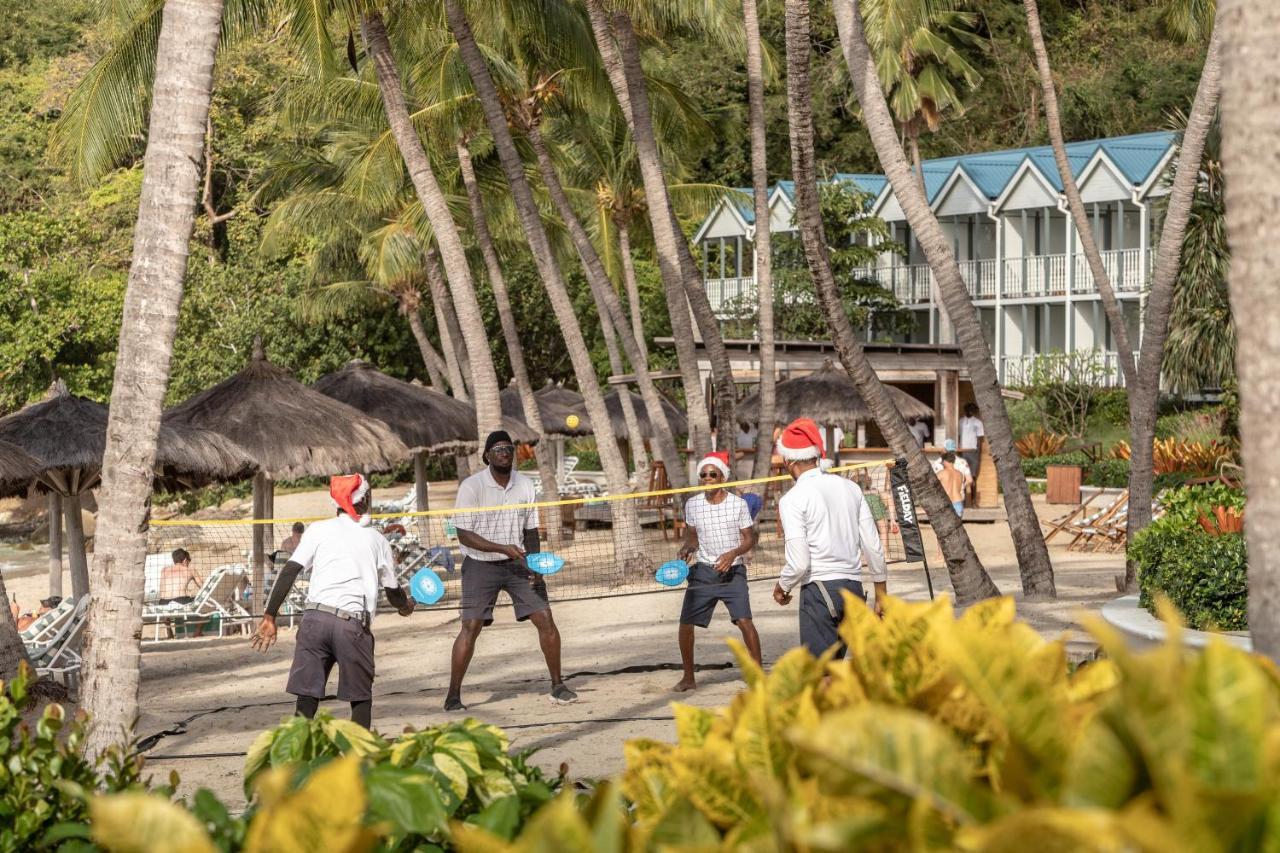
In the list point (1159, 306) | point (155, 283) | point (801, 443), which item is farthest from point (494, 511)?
point (1159, 306)

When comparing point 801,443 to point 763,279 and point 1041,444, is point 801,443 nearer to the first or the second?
point 763,279

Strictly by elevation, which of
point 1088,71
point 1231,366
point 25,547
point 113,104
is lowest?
point 25,547

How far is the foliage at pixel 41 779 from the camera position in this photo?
12.1 feet

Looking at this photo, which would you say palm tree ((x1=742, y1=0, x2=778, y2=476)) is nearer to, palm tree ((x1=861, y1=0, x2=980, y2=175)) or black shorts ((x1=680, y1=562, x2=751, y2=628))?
black shorts ((x1=680, y1=562, x2=751, y2=628))

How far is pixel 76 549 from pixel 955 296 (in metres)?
9.34

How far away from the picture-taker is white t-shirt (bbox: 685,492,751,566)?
1091 centimetres

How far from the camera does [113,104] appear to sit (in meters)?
17.6

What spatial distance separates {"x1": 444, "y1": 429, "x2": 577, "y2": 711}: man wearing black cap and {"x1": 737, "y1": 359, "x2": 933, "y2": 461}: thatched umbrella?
16209mm

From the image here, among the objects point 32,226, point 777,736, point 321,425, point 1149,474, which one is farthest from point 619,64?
point 32,226

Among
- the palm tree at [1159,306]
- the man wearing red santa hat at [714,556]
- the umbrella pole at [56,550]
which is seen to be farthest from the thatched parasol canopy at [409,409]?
Result: the man wearing red santa hat at [714,556]

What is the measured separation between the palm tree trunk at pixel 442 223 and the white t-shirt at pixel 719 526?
7762 millimetres

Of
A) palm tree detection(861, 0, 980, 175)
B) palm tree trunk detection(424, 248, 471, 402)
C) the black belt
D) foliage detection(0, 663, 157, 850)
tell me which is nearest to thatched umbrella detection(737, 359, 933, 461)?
palm tree trunk detection(424, 248, 471, 402)

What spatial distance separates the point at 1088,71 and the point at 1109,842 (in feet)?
178

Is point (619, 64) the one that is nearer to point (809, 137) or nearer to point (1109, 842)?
point (809, 137)
